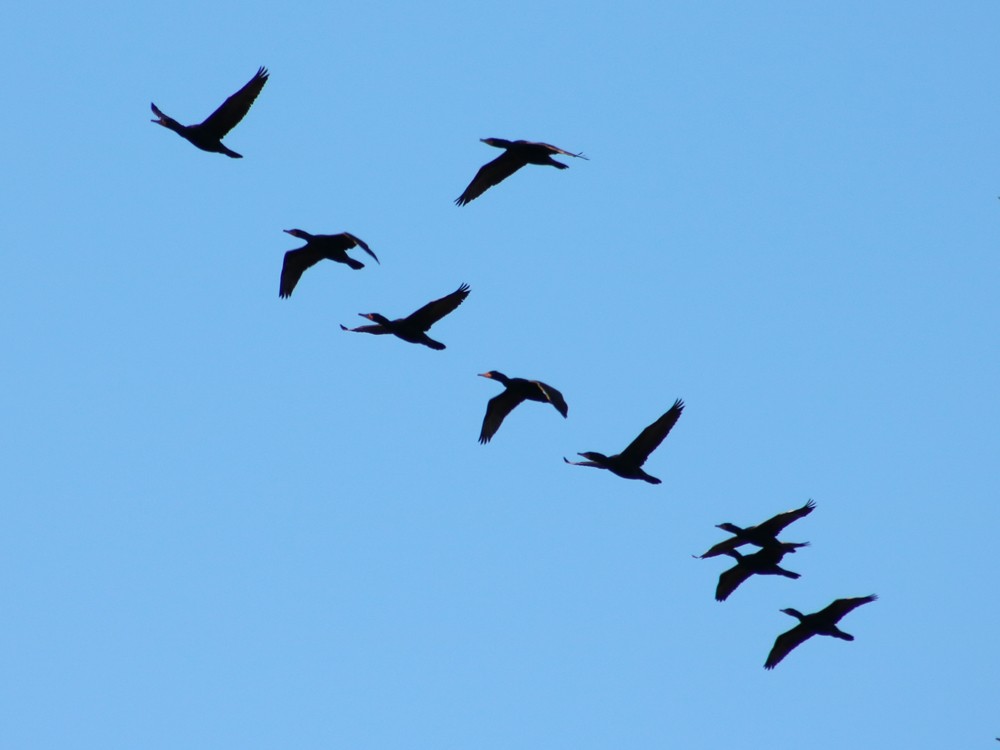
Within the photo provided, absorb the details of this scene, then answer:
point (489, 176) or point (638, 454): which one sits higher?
point (489, 176)

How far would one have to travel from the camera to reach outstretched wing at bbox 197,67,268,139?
23.1 meters

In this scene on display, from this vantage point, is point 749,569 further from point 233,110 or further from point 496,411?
point 233,110

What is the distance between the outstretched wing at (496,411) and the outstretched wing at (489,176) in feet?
8.67

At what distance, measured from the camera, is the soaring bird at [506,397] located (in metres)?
23.3

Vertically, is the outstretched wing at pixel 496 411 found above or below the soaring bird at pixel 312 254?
below

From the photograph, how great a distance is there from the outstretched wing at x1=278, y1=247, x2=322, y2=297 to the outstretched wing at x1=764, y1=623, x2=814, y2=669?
26.8 ft

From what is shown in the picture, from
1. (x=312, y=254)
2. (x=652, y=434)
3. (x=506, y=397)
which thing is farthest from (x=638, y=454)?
(x=312, y=254)

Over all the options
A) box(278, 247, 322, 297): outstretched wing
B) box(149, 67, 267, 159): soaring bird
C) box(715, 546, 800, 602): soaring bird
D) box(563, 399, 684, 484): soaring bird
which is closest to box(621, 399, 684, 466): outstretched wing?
box(563, 399, 684, 484): soaring bird

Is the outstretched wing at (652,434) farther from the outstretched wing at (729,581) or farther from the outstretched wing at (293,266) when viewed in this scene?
the outstretched wing at (293,266)

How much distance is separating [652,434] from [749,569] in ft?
8.70

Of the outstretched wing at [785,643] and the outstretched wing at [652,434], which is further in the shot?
the outstretched wing at [785,643]

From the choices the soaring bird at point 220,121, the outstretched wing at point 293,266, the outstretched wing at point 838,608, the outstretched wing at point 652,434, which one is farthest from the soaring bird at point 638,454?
the soaring bird at point 220,121

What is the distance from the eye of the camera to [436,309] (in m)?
23.0

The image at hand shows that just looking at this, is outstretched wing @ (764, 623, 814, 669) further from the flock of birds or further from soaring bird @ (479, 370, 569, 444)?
soaring bird @ (479, 370, 569, 444)
